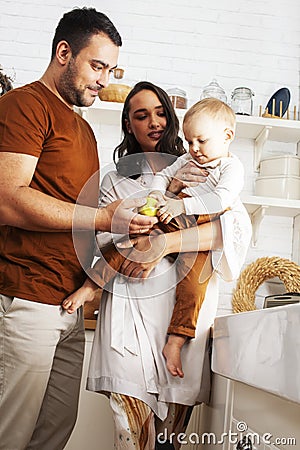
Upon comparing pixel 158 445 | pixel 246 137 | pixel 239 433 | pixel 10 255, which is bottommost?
pixel 158 445

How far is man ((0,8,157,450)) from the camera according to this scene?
4.83 ft

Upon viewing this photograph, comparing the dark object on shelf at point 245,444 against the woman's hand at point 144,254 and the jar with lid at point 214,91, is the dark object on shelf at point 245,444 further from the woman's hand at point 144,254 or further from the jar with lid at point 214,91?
the jar with lid at point 214,91

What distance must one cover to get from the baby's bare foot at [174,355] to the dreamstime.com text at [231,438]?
0.49 ft

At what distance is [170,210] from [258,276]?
1.35m

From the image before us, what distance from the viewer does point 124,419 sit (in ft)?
4.70

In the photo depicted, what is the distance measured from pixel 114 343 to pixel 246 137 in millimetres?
1786

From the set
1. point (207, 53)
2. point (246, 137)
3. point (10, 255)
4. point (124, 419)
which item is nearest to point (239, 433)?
point (124, 419)

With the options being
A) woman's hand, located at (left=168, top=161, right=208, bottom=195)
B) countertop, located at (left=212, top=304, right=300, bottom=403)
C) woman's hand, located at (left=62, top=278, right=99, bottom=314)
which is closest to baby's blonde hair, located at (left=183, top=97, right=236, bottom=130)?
woman's hand, located at (left=168, top=161, right=208, bottom=195)

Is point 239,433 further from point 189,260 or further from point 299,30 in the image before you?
point 299,30

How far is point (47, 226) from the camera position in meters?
1.49

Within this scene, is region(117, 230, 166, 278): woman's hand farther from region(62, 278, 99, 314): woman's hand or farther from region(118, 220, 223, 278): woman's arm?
region(62, 278, 99, 314): woman's hand

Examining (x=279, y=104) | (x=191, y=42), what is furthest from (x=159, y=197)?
(x=191, y=42)

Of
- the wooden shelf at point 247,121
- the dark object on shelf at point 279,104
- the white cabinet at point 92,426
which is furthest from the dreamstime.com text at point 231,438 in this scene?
the dark object on shelf at point 279,104

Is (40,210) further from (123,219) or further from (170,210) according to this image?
(170,210)
